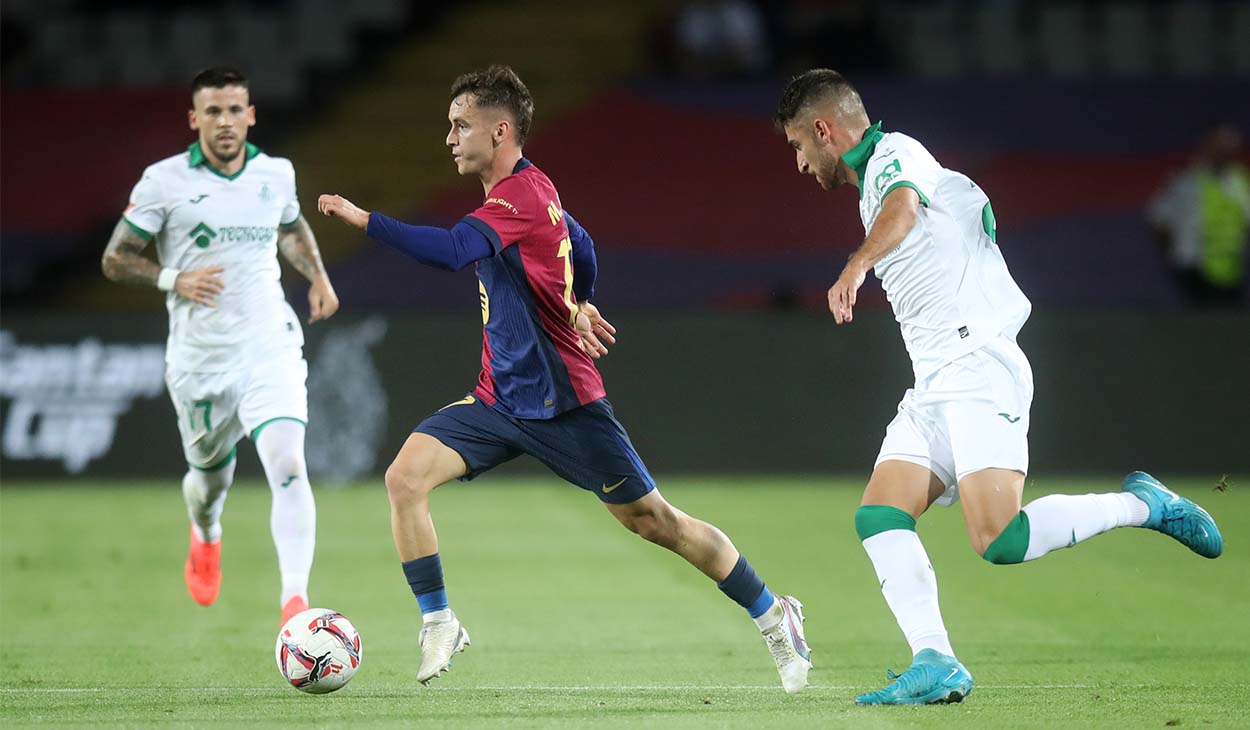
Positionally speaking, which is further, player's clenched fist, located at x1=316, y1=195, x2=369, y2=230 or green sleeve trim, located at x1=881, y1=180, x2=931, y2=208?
green sleeve trim, located at x1=881, y1=180, x2=931, y2=208

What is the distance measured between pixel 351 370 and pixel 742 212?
5916 mm

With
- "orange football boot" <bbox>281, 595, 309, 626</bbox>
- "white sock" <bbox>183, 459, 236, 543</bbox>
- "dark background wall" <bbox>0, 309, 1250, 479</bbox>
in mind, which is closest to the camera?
"orange football boot" <bbox>281, 595, 309, 626</bbox>

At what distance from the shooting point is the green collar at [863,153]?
655 cm

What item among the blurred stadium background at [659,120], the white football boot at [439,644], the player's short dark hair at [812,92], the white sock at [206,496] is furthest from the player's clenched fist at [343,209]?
the blurred stadium background at [659,120]

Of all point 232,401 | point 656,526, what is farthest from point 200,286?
point 656,526

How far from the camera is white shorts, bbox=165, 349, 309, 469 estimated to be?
824 centimetres

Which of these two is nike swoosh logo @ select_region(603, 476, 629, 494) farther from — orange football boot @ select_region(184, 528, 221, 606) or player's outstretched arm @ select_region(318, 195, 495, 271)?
orange football boot @ select_region(184, 528, 221, 606)

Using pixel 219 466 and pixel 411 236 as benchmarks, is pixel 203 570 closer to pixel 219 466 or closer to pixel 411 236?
pixel 219 466

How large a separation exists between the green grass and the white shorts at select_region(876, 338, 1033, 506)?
0.92m

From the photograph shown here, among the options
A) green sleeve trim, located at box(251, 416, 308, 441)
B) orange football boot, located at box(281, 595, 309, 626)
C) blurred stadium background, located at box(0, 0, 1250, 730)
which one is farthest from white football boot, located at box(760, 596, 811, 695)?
green sleeve trim, located at box(251, 416, 308, 441)

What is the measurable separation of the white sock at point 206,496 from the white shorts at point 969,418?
3668 mm

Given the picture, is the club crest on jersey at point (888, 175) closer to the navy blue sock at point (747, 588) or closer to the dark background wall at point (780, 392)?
the navy blue sock at point (747, 588)

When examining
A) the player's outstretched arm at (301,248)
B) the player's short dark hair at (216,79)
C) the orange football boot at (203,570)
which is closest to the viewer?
the player's short dark hair at (216,79)

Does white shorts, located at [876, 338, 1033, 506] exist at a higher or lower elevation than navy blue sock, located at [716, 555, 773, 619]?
higher
